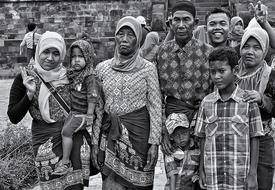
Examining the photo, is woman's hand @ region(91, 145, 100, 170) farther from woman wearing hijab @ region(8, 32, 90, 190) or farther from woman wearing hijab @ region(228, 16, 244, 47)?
woman wearing hijab @ region(228, 16, 244, 47)

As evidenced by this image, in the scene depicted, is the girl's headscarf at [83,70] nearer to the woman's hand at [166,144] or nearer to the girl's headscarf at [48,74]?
the girl's headscarf at [48,74]

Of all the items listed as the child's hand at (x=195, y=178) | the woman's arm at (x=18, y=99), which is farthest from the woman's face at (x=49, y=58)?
the child's hand at (x=195, y=178)

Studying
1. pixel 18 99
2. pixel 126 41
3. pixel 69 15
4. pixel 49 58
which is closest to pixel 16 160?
pixel 18 99

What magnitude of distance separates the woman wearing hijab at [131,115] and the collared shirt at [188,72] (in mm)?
135

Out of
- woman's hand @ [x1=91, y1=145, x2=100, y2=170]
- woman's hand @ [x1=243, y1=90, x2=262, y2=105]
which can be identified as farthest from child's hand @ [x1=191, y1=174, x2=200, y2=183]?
woman's hand @ [x1=91, y1=145, x2=100, y2=170]

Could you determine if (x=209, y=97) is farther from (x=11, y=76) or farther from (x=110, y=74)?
(x=11, y=76)

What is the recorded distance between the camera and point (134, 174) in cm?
399

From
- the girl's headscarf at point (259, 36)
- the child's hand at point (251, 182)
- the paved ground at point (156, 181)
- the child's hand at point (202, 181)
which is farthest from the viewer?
the paved ground at point (156, 181)

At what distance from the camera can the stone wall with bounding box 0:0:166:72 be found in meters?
17.9

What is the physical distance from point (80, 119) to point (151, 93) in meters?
0.68

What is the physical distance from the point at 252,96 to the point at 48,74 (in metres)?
1.75

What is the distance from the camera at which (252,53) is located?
12.4 feet

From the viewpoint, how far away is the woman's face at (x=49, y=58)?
12.9ft

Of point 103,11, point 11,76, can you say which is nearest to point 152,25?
point 103,11
